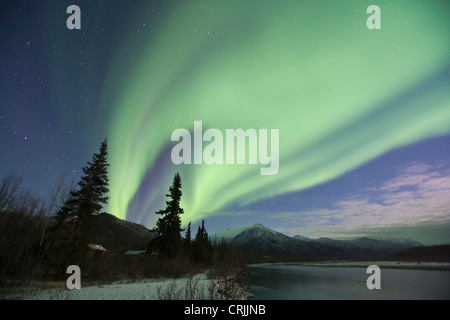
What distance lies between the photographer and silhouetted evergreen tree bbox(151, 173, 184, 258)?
4128 centimetres

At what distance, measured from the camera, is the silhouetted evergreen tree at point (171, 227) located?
41281 millimetres

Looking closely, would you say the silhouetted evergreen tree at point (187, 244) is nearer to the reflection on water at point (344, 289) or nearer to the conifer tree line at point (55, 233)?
the reflection on water at point (344, 289)

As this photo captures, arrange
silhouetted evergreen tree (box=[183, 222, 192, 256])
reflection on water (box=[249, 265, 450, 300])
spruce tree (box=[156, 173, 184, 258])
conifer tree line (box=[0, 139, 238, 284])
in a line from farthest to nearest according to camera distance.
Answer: silhouetted evergreen tree (box=[183, 222, 192, 256])
spruce tree (box=[156, 173, 184, 258])
reflection on water (box=[249, 265, 450, 300])
conifer tree line (box=[0, 139, 238, 284])

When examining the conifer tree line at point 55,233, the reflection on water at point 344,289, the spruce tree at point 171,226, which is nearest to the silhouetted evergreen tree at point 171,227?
the spruce tree at point 171,226

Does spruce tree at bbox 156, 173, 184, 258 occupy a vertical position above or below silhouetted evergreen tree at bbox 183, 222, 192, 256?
above

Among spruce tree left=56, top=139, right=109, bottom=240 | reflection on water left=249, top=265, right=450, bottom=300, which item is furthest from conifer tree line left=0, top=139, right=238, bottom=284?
reflection on water left=249, top=265, right=450, bottom=300

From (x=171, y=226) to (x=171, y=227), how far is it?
0.17 metres

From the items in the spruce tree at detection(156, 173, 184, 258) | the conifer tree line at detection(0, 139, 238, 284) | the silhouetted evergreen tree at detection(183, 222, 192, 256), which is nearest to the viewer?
the conifer tree line at detection(0, 139, 238, 284)

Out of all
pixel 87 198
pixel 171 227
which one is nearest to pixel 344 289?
pixel 171 227

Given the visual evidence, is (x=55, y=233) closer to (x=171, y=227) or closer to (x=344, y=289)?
(x=171, y=227)

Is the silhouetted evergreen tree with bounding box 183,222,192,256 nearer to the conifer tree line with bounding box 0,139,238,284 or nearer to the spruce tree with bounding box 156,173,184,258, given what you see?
the spruce tree with bounding box 156,173,184,258

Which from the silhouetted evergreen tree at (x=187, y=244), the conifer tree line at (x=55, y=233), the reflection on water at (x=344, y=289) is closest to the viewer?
the conifer tree line at (x=55, y=233)

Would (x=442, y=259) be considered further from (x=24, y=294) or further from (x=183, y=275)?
(x=24, y=294)
